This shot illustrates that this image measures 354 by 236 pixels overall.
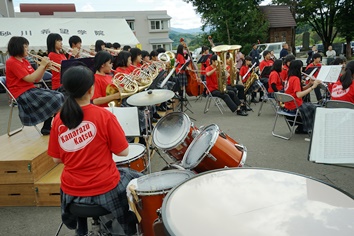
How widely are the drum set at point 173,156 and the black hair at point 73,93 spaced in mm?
595

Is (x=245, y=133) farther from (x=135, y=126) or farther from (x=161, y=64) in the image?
(x=135, y=126)

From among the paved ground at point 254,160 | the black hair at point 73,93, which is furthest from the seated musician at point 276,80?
the black hair at point 73,93

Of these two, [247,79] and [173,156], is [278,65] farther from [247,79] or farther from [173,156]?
[173,156]

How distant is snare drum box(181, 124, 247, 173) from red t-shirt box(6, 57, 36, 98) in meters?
2.44

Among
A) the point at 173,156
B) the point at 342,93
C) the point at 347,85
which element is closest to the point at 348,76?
the point at 347,85

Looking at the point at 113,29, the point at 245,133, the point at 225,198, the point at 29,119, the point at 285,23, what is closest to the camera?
the point at 225,198

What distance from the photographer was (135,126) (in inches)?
113

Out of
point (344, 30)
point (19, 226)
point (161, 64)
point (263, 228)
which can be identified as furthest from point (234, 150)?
point (344, 30)

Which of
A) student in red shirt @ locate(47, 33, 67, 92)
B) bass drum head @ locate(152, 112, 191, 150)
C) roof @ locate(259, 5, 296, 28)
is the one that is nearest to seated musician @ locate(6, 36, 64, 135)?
student in red shirt @ locate(47, 33, 67, 92)

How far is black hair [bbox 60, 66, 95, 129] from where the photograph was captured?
1852 millimetres

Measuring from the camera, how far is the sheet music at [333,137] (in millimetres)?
1983

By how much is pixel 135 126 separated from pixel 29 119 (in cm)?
192

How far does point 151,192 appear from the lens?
77.9 inches

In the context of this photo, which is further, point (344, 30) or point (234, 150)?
point (344, 30)
